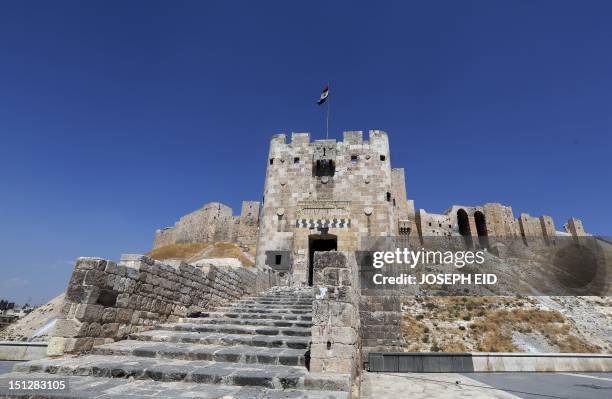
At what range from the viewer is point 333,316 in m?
4.38

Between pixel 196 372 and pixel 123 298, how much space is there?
2.67 metres

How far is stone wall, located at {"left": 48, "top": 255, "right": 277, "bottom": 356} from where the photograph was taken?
16.4ft

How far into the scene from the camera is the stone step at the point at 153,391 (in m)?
3.35

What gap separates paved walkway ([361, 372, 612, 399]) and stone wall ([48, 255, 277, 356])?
15.2 feet

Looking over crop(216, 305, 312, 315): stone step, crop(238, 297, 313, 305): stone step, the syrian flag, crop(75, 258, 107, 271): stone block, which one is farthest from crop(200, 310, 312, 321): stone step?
the syrian flag

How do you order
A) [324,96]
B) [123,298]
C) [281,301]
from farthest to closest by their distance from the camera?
[324,96] → [281,301] → [123,298]

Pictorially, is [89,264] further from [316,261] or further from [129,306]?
[316,261]

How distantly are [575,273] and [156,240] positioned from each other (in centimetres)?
5292

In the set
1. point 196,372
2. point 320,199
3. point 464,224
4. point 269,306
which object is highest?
point 464,224

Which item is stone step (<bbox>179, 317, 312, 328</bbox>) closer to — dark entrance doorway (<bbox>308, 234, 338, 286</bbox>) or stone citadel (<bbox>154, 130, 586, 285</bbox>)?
stone citadel (<bbox>154, 130, 586, 285</bbox>)

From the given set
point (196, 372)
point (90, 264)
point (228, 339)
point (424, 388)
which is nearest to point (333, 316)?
point (196, 372)

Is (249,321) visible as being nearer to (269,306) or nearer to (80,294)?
(269,306)

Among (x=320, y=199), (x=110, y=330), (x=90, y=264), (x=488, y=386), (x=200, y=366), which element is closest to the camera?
(x=200, y=366)

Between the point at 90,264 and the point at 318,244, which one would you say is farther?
the point at 318,244
